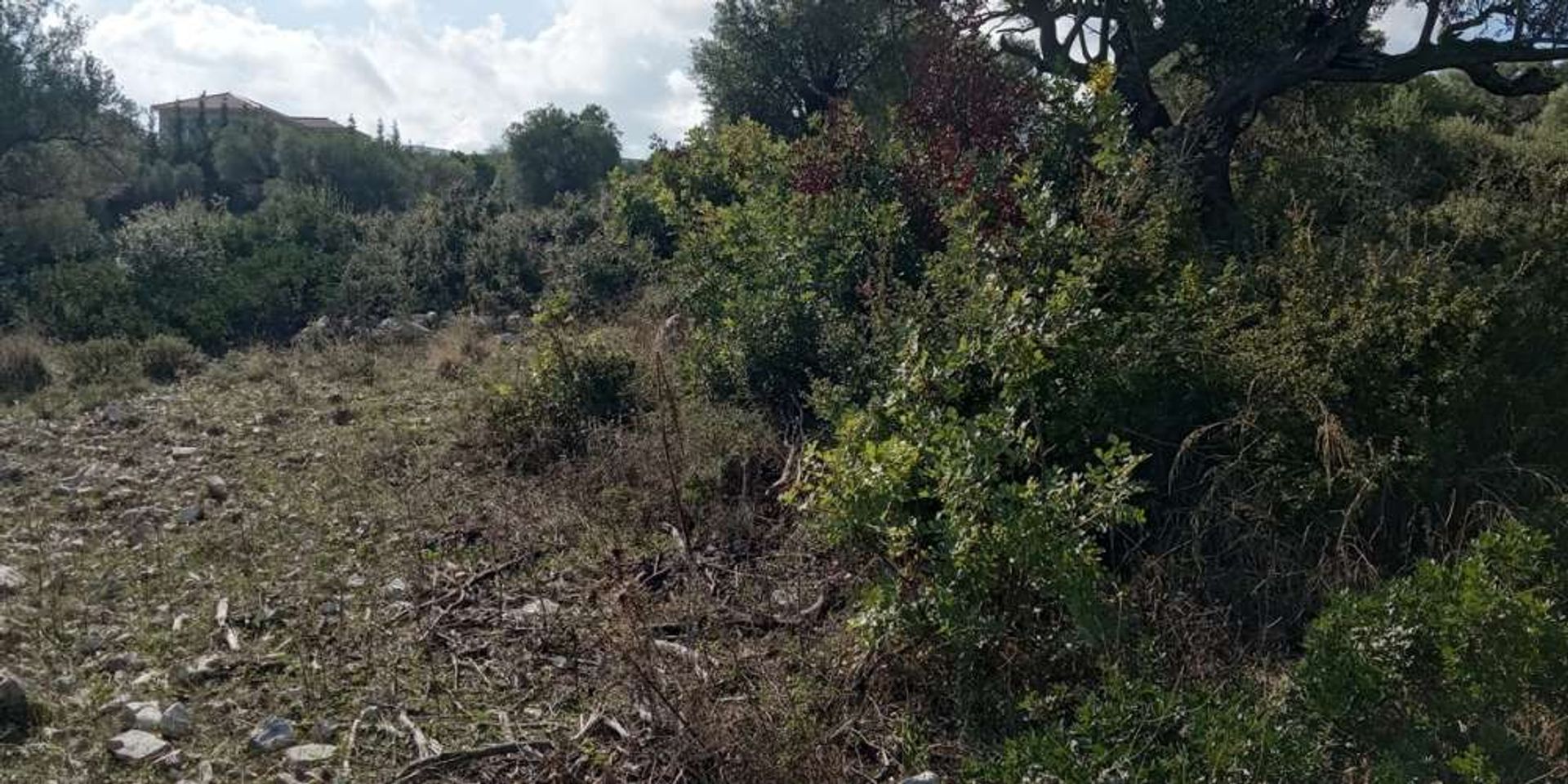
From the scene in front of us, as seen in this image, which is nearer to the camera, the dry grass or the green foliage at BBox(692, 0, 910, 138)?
the dry grass

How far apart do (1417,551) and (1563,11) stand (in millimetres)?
7241

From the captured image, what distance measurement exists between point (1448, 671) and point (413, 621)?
12.0 ft

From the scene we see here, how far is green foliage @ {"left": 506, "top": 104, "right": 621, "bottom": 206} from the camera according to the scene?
24.6 metres

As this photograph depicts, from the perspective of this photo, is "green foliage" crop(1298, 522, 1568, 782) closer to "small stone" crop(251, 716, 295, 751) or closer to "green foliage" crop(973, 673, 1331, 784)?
"green foliage" crop(973, 673, 1331, 784)

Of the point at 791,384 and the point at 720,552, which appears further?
the point at 791,384

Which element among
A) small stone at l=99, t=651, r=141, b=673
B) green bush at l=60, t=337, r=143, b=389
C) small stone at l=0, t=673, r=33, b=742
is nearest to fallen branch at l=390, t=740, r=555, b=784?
small stone at l=0, t=673, r=33, b=742

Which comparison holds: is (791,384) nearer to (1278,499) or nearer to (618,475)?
(618,475)

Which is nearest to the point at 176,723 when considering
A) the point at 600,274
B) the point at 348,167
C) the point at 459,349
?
the point at 459,349

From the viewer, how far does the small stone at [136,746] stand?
3215 millimetres

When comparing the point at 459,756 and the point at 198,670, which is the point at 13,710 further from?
the point at 459,756

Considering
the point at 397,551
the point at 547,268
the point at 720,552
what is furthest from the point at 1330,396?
the point at 547,268

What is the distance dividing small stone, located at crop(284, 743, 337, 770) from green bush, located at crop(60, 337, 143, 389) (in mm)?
7057

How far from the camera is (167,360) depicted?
9.77m

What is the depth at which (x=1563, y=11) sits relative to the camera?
27.5ft
